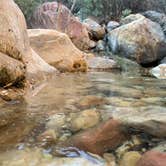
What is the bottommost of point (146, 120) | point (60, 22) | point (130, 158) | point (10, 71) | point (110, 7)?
point (130, 158)

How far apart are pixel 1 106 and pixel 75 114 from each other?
0.82m

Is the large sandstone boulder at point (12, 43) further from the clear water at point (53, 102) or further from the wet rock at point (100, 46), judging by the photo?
the wet rock at point (100, 46)

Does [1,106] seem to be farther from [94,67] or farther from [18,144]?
[94,67]

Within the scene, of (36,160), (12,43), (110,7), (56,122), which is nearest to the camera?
(36,160)

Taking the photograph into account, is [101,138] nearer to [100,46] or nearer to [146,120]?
[146,120]

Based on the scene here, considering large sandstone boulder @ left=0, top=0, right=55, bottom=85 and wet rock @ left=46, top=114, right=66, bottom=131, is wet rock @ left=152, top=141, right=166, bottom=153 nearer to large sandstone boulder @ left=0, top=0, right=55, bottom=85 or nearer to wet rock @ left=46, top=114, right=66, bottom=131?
wet rock @ left=46, top=114, right=66, bottom=131

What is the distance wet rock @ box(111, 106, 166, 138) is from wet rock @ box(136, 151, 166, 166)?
43 cm

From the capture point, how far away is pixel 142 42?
377 inches

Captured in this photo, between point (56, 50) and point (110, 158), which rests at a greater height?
point (56, 50)

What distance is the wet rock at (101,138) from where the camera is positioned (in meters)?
2.48

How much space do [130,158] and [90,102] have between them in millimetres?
1513

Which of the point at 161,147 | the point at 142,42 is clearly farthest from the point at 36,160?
the point at 142,42

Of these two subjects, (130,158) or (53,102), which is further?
(53,102)

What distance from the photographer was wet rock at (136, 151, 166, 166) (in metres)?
2.05
